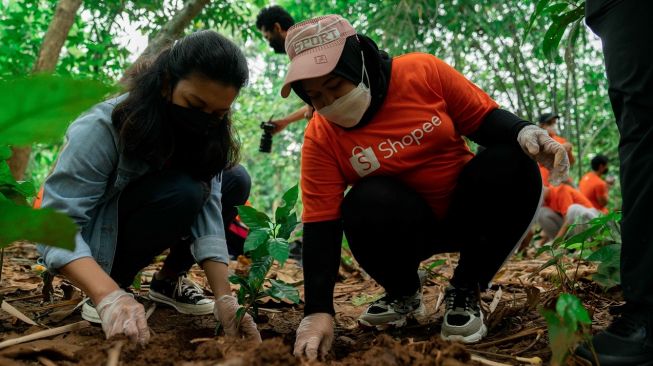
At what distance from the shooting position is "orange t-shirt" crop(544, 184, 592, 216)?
17.7ft

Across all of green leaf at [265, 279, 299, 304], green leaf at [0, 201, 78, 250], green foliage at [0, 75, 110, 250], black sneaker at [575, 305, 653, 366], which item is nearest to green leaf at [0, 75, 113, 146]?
green foliage at [0, 75, 110, 250]

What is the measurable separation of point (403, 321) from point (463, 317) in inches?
9.8

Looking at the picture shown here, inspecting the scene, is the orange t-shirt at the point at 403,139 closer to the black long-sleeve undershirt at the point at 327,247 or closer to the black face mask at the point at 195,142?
the black long-sleeve undershirt at the point at 327,247

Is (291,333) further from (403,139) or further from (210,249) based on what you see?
(403,139)

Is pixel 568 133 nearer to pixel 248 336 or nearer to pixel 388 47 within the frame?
pixel 388 47

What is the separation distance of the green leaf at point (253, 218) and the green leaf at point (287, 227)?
0.04 m

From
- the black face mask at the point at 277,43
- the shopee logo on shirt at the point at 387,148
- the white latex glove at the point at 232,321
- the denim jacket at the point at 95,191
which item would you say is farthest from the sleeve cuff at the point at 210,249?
the black face mask at the point at 277,43

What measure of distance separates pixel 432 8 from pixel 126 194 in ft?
15.0

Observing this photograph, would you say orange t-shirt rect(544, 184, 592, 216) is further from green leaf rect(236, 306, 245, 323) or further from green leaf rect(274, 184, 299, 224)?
green leaf rect(236, 306, 245, 323)

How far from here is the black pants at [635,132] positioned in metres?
1.14

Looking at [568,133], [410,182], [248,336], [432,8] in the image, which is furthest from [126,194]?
[568,133]

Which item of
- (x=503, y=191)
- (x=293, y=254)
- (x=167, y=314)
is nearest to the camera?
(x=503, y=191)

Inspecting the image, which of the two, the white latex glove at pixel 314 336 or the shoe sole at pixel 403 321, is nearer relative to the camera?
the white latex glove at pixel 314 336

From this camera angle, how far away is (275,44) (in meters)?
4.07
